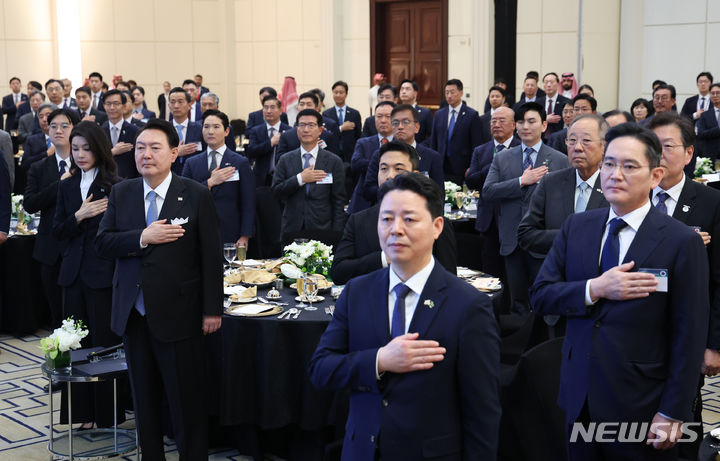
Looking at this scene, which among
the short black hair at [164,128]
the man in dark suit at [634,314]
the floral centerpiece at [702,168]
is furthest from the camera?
the floral centerpiece at [702,168]

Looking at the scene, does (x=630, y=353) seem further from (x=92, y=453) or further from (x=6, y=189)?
(x=6, y=189)

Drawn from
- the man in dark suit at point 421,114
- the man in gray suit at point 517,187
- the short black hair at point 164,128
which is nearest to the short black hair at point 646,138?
the short black hair at point 164,128

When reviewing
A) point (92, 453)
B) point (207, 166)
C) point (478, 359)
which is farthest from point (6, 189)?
point (478, 359)

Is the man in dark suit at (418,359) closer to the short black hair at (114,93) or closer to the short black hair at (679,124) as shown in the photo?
the short black hair at (679,124)

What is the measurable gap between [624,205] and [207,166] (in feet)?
15.7

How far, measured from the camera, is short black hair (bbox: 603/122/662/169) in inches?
124

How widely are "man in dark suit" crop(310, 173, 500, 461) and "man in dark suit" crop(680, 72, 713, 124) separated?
11519 mm

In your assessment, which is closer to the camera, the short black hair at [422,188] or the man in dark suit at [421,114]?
the short black hair at [422,188]

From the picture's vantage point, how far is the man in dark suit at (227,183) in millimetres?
7113

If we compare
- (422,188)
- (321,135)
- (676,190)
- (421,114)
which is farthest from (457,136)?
(422,188)

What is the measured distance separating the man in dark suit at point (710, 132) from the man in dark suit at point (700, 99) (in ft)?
2.34

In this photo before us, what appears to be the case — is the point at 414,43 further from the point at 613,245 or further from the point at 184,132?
the point at 613,245

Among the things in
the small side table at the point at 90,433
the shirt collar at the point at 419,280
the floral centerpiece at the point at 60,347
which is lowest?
the small side table at the point at 90,433

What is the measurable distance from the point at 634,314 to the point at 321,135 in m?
7.71
